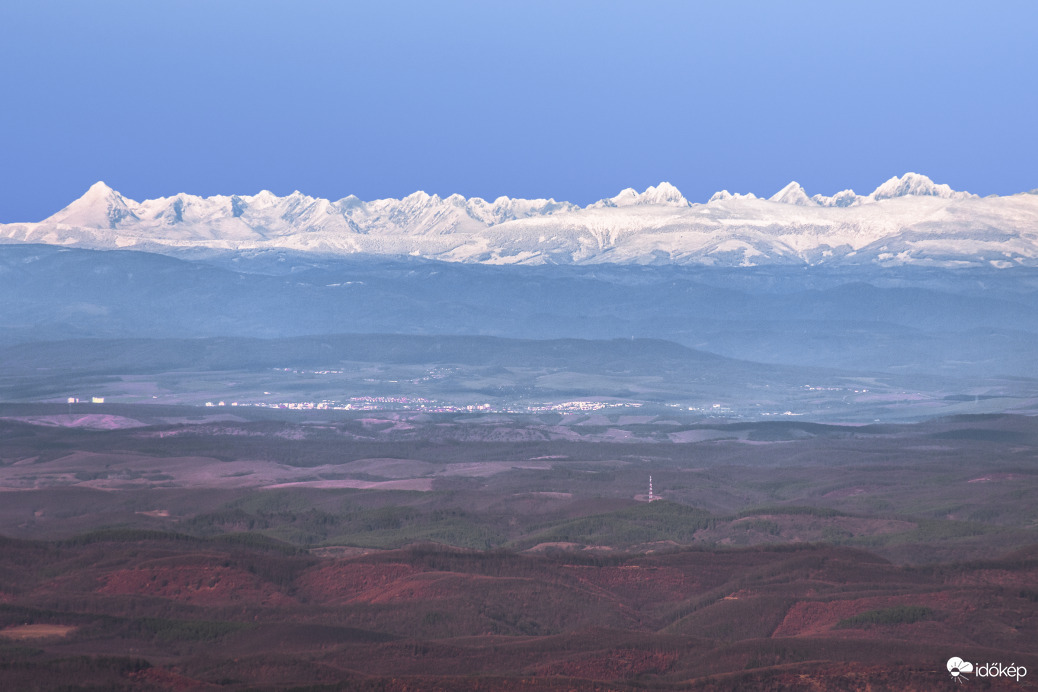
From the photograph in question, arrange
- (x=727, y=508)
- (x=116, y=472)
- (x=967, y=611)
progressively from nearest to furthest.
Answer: (x=967, y=611), (x=727, y=508), (x=116, y=472)

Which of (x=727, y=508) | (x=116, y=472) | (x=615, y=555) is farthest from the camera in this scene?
(x=116, y=472)

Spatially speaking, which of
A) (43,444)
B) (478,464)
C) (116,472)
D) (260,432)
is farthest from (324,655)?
(260,432)

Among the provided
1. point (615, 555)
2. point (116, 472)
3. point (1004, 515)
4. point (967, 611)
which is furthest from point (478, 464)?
point (967, 611)

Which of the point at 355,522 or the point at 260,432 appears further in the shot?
the point at 260,432

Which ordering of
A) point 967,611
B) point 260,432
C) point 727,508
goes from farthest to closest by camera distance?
point 260,432
point 727,508
point 967,611

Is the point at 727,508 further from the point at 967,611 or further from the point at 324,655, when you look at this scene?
the point at 324,655

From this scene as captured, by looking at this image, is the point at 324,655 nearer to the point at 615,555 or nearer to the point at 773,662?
Answer: the point at 773,662
